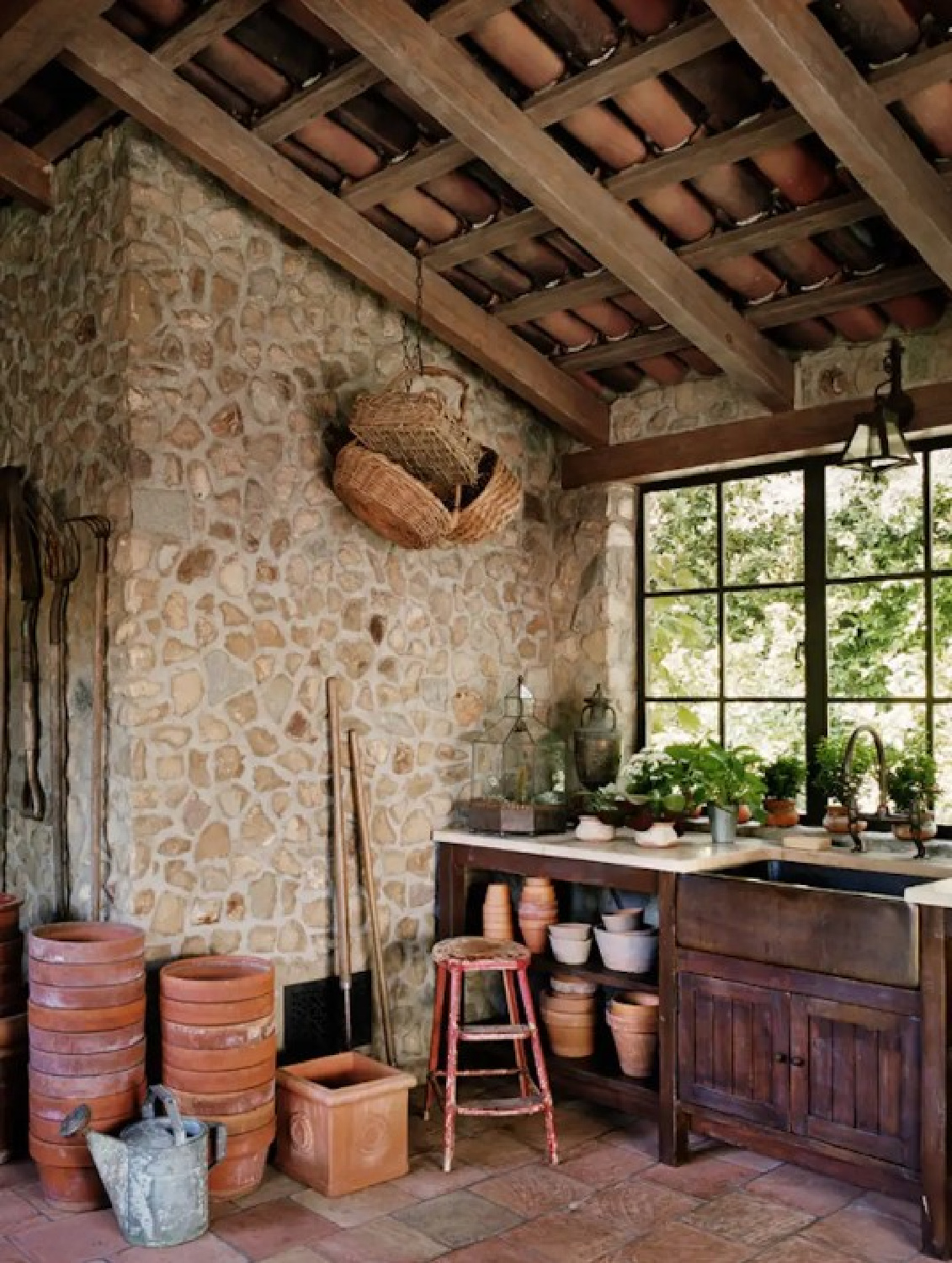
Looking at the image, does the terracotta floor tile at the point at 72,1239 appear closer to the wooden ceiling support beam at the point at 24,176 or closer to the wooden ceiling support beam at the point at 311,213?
the wooden ceiling support beam at the point at 311,213

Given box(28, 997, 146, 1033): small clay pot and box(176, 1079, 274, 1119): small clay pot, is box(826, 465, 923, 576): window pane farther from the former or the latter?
box(28, 997, 146, 1033): small clay pot

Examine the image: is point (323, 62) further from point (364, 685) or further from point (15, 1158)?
point (15, 1158)

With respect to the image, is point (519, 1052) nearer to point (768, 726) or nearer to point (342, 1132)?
point (342, 1132)

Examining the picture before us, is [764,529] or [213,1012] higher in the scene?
[764,529]

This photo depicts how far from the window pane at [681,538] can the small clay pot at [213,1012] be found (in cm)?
253

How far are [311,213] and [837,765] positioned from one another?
2.76 meters

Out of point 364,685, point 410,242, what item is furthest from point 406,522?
point 410,242

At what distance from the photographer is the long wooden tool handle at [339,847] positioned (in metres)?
4.41

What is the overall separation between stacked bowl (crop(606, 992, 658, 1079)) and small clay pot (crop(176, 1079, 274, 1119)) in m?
1.32

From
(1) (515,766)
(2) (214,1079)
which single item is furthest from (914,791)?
(2) (214,1079)

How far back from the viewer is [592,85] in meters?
3.46

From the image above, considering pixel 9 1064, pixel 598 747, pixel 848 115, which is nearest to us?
pixel 848 115

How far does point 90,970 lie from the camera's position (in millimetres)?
3555

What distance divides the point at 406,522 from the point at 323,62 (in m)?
1.52
